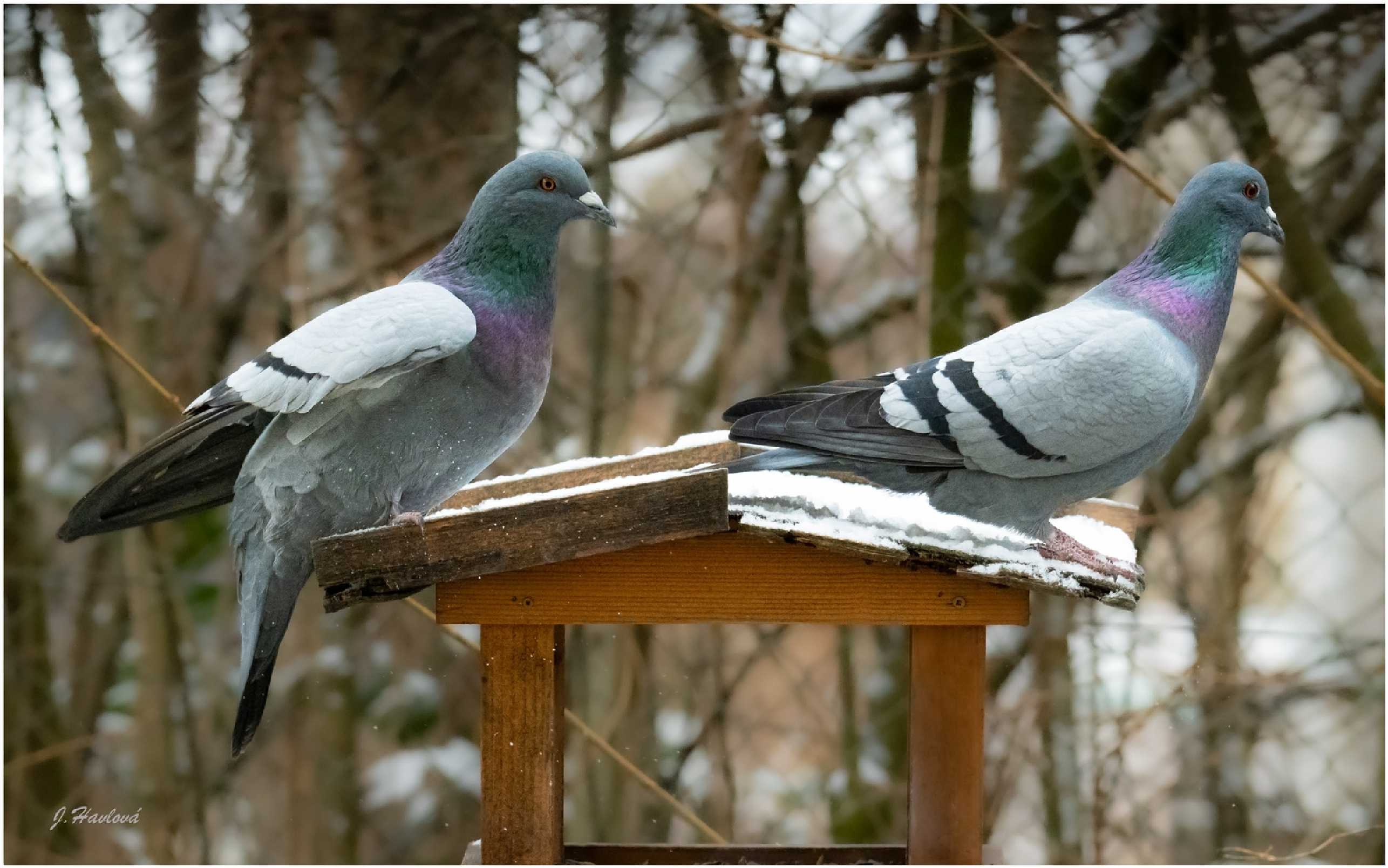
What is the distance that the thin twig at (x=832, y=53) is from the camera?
2.36 meters

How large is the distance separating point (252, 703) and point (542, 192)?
768 millimetres

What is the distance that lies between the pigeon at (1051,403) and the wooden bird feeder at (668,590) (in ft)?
0.31

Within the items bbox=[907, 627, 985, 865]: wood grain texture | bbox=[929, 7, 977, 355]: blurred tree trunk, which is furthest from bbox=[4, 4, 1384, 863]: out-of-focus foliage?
bbox=[907, 627, 985, 865]: wood grain texture

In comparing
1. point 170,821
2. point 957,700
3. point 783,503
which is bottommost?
point 170,821

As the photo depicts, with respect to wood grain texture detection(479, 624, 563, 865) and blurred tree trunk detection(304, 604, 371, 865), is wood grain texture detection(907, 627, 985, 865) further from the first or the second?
blurred tree trunk detection(304, 604, 371, 865)

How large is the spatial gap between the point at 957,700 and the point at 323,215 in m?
1.86

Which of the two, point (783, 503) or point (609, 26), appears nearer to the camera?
point (783, 503)

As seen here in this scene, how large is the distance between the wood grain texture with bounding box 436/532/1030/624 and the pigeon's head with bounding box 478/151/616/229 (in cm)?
46

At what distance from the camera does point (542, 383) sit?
1674 mm

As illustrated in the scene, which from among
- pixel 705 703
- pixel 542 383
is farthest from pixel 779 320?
pixel 542 383

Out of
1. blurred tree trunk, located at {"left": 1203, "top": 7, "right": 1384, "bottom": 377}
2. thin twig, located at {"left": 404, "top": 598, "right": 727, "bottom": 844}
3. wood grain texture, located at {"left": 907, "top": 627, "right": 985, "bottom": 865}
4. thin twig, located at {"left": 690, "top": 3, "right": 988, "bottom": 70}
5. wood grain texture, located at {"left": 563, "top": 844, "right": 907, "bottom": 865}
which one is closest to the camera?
wood grain texture, located at {"left": 907, "top": 627, "right": 985, "bottom": 865}

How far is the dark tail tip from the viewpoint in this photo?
1585mm

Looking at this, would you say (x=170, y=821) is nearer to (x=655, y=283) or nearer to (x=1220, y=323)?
(x=655, y=283)

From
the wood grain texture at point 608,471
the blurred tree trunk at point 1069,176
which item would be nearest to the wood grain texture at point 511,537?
the wood grain texture at point 608,471
